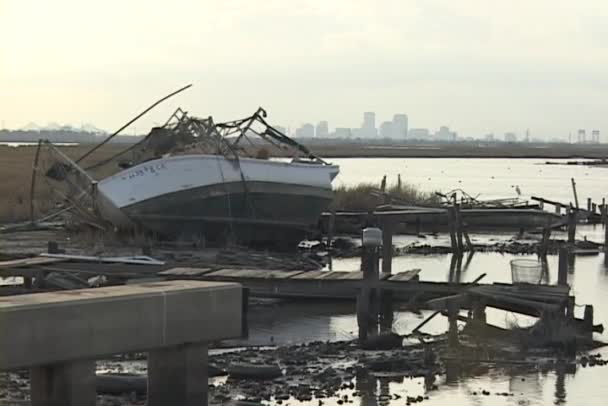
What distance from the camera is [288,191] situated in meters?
31.5

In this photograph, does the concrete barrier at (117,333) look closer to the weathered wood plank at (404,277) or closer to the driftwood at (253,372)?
the driftwood at (253,372)

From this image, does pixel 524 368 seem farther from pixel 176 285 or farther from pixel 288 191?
→ pixel 288 191

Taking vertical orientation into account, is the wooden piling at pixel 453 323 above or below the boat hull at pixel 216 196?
below

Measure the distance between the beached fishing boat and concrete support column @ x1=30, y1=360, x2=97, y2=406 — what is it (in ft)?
64.4

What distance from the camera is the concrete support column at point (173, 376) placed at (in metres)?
11.3

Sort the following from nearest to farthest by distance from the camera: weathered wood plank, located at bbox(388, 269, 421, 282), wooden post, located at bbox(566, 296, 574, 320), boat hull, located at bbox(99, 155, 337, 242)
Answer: wooden post, located at bbox(566, 296, 574, 320) → weathered wood plank, located at bbox(388, 269, 421, 282) → boat hull, located at bbox(99, 155, 337, 242)

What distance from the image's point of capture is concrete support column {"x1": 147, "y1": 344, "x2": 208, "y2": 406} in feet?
37.0

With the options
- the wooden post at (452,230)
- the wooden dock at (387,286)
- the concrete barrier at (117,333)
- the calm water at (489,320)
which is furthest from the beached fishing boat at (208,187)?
the concrete barrier at (117,333)

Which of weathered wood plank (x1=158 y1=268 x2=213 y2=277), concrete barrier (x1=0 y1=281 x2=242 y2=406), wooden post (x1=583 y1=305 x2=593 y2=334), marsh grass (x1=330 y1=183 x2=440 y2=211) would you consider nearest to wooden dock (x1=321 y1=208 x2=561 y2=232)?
marsh grass (x1=330 y1=183 x2=440 y2=211)

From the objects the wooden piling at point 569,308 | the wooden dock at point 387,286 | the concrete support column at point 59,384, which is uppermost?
the concrete support column at point 59,384

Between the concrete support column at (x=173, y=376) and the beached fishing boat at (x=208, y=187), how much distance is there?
18519 millimetres

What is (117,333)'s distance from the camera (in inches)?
406

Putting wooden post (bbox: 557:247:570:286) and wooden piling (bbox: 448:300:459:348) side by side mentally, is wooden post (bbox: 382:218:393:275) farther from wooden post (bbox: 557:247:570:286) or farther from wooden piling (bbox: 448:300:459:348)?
wooden piling (bbox: 448:300:459:348)

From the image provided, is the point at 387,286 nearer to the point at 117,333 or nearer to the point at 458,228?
the point at 117,333
